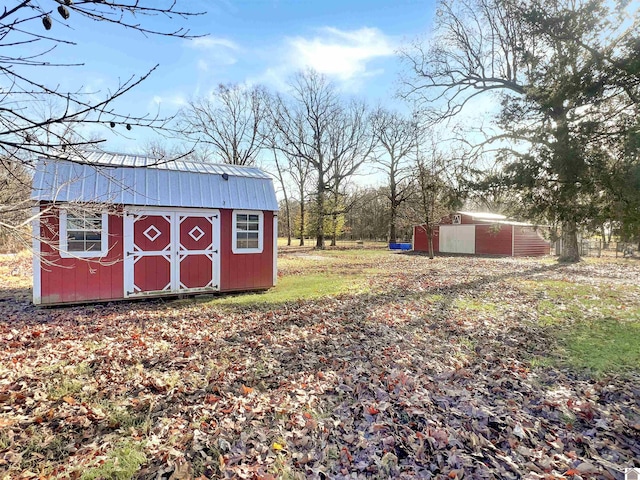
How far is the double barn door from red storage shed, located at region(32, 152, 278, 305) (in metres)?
0.02

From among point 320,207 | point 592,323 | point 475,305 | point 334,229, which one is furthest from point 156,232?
point 334,229

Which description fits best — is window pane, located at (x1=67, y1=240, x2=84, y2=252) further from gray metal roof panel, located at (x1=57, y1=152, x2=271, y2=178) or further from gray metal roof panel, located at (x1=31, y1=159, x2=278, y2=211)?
gray metal roof panel, located at (x1=57, y1=152, x2=271, y2=178)

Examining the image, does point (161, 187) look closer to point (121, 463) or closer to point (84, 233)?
point (84, 233)

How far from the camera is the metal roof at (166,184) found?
7.90 metres

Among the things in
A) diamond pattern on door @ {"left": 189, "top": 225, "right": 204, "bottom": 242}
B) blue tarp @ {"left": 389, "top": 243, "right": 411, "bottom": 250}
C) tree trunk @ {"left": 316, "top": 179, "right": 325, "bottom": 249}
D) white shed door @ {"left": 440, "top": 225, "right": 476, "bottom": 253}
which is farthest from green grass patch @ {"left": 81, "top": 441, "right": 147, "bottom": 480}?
blue tarp @ {"left": 389, "top": 243, "right": 411, "bottom": 250}

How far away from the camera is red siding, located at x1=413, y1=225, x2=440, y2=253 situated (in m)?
29.7

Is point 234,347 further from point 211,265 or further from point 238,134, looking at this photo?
point 238,134

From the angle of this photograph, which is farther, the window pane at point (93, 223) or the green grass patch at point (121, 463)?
the window pane at point (93, 223)

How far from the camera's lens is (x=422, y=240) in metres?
30.0

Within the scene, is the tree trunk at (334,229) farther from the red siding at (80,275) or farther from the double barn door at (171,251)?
the red siding at (80,275)

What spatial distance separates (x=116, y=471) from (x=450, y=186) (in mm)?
12926

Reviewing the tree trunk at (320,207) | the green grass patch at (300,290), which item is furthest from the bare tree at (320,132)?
the green grass patch at (300,290)

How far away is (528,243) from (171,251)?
26.2 meters

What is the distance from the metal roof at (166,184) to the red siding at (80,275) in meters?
0.71
